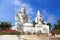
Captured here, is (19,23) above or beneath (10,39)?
above

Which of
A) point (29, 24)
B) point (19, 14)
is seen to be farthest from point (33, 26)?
point (19, 14)

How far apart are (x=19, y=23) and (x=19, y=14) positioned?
3.03 feet

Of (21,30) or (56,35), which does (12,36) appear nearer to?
(21,30)

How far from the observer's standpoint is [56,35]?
16.8 metres

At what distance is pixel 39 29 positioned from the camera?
677 inches

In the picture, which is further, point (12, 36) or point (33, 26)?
point (33, 26)

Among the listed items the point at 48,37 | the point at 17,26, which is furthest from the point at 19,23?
the point at 48,37

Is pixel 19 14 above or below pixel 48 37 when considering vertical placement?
above

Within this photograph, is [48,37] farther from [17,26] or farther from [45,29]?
[17,26]

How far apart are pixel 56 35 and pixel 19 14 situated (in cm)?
332

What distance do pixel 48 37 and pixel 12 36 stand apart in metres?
2.56

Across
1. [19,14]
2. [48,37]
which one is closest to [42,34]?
[48,37]

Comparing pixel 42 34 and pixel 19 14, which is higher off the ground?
pixel 19 14

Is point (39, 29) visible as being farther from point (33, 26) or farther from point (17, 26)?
point (17, 26)
